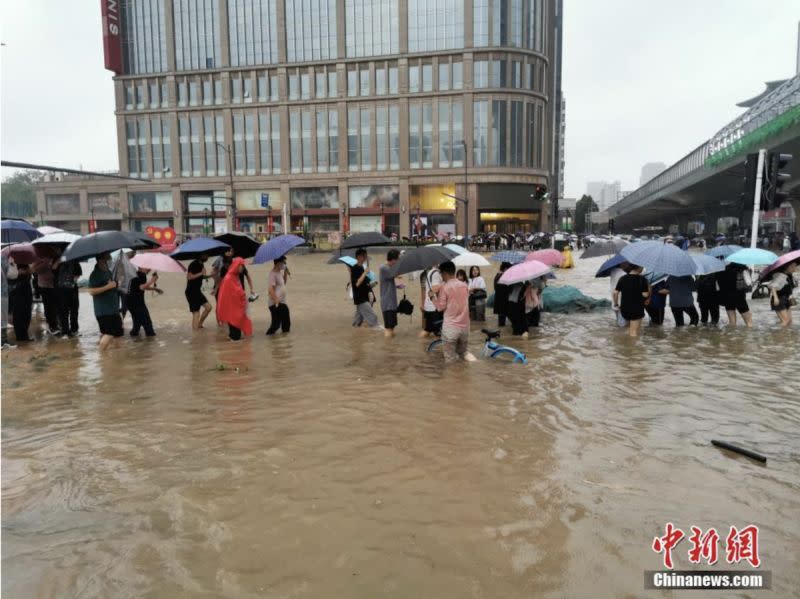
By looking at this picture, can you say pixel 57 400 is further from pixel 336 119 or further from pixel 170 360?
pixel 336 119

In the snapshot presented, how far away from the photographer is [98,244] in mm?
9047

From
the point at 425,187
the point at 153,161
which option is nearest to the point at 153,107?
the point at 153,161

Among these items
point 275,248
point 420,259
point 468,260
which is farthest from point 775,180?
point 275,248

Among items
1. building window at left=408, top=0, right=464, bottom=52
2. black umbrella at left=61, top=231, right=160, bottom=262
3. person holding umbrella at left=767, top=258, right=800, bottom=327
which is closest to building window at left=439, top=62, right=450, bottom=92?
building window at left=408, top=0, right=464, bottom=52

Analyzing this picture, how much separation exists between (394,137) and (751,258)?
53.0 meters

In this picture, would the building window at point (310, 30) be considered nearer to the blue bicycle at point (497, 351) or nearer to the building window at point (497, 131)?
the building window at point (497, 131)

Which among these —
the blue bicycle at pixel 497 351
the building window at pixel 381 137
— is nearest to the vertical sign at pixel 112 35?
the building window at pixel 381 137

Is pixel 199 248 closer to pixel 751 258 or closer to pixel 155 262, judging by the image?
pixel 155 262

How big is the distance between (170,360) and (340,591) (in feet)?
22.7

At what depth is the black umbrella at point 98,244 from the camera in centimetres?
882

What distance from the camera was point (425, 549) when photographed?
11.5 feet

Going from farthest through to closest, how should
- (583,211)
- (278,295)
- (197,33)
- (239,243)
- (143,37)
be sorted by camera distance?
Result: (583,211) → (143,37) → (197,33) → (239,243) → (278,295)

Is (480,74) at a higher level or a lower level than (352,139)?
higher

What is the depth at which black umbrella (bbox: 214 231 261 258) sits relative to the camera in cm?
1141
